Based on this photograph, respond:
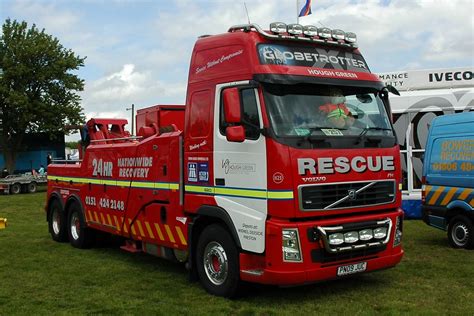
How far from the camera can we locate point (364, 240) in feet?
21.1

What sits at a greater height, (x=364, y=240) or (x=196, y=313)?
(x=364, y=240)

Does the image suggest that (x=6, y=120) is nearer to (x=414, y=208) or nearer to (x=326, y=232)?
(x=414, y=208)

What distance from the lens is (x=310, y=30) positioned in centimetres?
681

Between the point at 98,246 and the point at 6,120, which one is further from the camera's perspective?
the point at 6,120

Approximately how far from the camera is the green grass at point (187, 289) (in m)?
6.30

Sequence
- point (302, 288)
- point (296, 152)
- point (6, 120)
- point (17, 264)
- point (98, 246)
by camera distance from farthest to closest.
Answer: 1. point (6, 120)
2. point (98, 246)
3. point (17, 264)
4. point (302, 288)
5. point (296, 152)

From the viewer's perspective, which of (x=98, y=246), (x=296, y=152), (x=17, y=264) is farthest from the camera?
(x=98, y=246)

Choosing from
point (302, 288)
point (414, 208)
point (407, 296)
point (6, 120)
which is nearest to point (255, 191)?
point (302, 288)

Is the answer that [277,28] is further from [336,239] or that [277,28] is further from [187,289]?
[187,289]

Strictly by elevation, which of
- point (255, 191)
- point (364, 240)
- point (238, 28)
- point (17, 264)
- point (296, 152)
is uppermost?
point (238, 28)

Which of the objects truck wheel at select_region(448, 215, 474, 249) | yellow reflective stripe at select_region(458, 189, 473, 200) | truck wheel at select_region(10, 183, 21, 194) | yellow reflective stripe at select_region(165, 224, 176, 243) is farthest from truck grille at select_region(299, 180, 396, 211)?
truck wheel at select_region(10, 183, 21, 194)

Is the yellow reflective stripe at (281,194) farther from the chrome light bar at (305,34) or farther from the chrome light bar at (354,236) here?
the chrome light bar at (305,34)

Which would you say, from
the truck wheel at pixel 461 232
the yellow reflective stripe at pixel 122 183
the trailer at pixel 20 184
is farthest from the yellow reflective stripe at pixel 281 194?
the trailer at pixel 20 184

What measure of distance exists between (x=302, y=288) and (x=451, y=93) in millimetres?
9732
